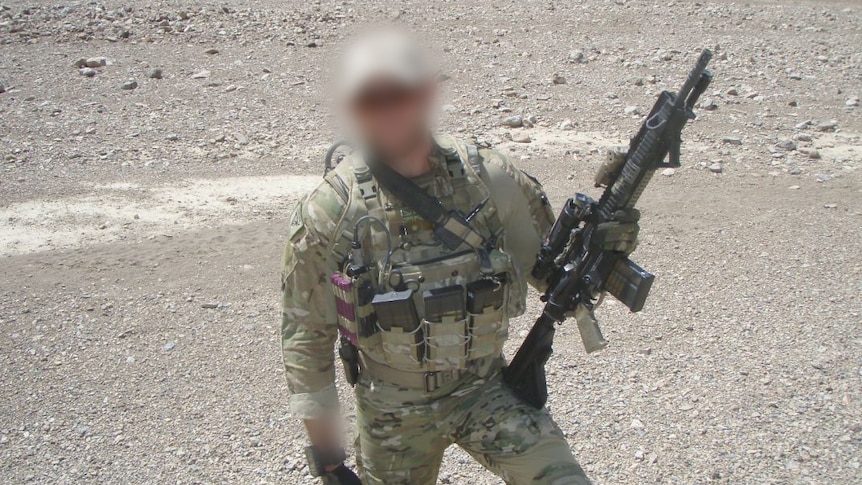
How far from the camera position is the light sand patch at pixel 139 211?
6.30m

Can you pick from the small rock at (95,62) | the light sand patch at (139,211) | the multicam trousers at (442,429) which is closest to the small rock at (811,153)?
the light sand patch at (139,211)

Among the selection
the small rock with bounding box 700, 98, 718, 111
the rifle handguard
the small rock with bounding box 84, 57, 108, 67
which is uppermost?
the rifle handguard

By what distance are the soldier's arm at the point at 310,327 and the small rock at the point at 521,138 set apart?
20.0ft

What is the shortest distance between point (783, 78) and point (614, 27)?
3325mm

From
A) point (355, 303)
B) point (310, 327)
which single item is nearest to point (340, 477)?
point (310, 327)

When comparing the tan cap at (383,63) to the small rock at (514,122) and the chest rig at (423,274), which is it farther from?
the small rock at (514,122)

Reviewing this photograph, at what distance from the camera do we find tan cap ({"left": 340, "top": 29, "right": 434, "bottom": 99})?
6.90ft

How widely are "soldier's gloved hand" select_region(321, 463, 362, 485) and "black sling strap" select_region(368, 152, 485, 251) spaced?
80cm

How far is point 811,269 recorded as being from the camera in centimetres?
540

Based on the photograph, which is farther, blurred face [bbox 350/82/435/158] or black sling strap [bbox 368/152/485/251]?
black sling strap [bbox 368/152/485/251]

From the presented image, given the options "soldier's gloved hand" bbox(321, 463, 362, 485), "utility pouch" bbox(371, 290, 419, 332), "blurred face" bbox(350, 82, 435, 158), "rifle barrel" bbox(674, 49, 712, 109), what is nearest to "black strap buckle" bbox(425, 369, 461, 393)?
"utility pouch" bbox(371, 290, 419, 332)

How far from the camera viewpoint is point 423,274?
2238 mm

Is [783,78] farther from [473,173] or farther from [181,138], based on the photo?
[473,173]

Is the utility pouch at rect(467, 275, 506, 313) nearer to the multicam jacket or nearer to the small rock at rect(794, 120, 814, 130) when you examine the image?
the multicam jacket
